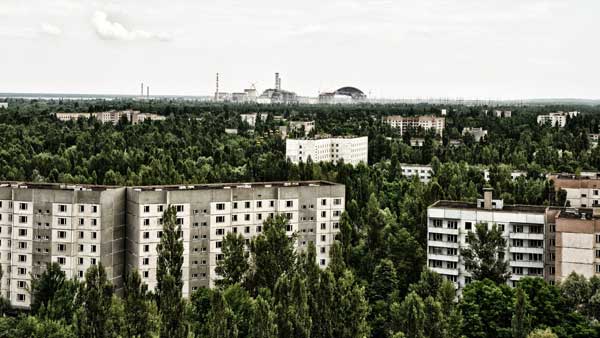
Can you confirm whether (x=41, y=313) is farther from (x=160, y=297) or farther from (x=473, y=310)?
(x=473, y=310)

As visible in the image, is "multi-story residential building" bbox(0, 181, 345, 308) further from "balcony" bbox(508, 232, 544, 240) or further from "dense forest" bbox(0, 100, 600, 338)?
"balcony" bbox(508, 232, 544, 240)

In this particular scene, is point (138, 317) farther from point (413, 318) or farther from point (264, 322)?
point (413, 318)

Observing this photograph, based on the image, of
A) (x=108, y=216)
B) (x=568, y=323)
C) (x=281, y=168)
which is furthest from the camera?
(x=281, y=168)

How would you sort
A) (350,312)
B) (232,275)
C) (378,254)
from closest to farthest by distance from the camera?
(350,312), (232,275), (378,254)

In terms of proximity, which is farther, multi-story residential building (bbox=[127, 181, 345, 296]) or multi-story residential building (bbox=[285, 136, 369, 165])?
multi-story residential building (bbox=[285, 136, 369, 165])

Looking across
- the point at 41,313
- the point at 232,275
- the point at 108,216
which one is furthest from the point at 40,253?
the point at 232,275

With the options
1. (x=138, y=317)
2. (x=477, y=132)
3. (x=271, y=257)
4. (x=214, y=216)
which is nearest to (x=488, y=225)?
(x=271, y=257)

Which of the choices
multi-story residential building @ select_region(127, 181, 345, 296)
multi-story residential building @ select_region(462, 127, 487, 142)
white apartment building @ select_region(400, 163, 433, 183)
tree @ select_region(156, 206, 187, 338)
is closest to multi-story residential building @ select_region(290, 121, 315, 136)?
multi-story residential building @ select_region(462, 127, 487, 142)
